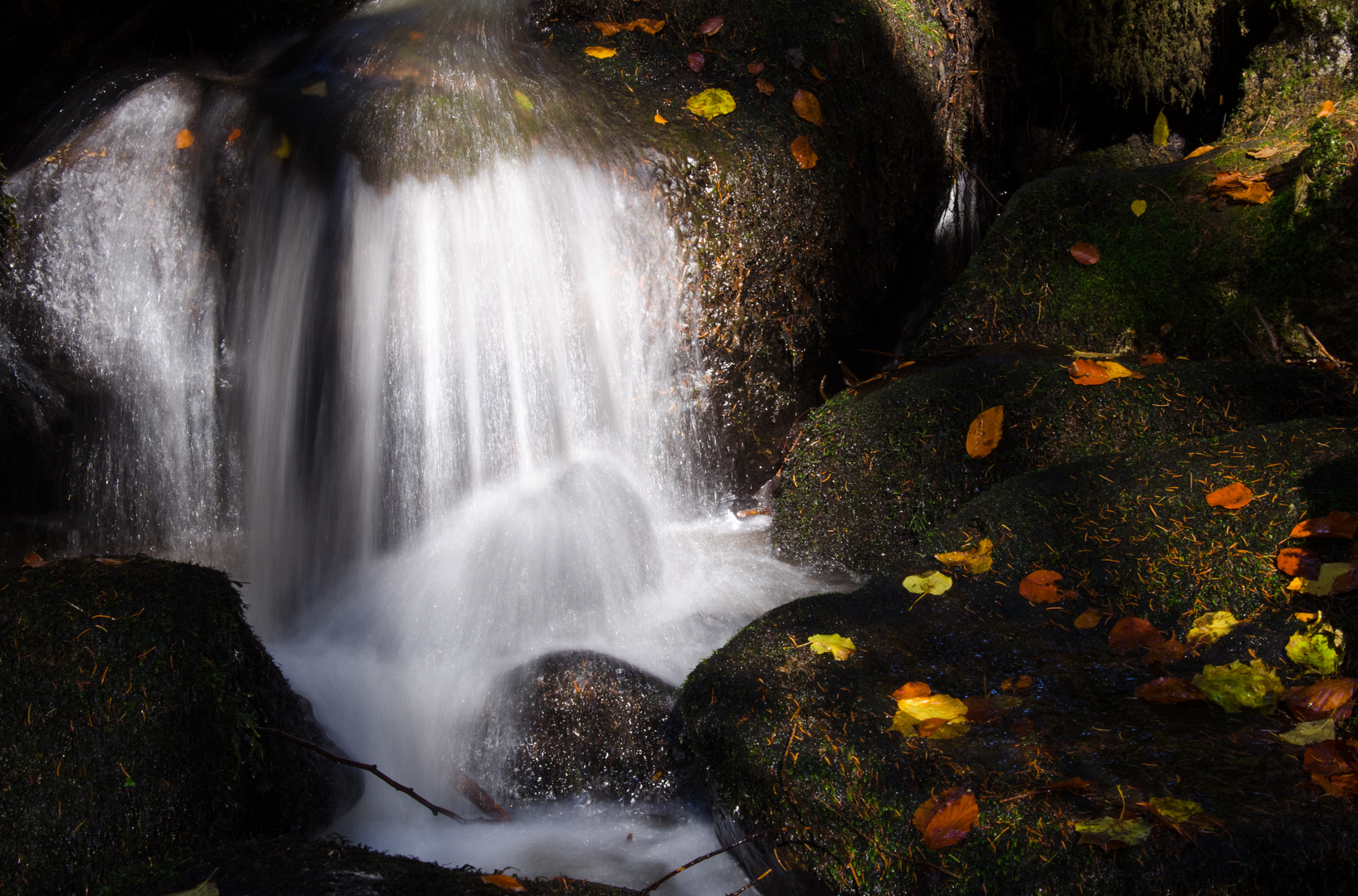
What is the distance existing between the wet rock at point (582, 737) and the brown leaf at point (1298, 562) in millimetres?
2004

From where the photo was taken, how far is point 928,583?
9.45 feet

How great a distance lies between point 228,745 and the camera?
230 cm

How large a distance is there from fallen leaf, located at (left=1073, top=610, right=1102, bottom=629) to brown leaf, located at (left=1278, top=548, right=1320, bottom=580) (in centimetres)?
56

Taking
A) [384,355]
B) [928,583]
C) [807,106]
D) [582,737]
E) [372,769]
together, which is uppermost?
[807,106]

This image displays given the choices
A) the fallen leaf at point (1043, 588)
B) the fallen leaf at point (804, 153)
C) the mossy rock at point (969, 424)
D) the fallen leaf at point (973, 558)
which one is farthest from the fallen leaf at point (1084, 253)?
the fallen leaf at point (1043, 588)

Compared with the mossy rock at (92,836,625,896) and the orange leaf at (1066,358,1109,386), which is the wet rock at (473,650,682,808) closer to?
the mossy rock at (92,836,625,896)

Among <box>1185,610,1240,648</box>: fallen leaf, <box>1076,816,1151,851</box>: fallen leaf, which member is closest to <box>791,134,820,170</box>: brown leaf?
<box>1185,610,1240,648</box>: fallen leaf

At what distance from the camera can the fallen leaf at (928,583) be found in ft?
9.37

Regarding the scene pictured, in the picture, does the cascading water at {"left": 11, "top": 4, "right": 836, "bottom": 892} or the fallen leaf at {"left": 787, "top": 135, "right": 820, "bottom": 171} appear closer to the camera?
the cascading water at {"left": 11, "top": 4, "right": 836, "bottom": 892}

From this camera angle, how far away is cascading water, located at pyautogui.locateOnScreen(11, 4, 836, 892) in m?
3.92

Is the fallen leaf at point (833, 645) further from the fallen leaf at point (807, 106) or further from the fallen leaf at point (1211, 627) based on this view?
the fallen leaf at point (807, 106)

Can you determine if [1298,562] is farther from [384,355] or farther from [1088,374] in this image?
[384,355]

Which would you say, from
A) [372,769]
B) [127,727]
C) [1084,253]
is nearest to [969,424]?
[1084,253]

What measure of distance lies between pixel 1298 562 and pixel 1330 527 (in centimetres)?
14
